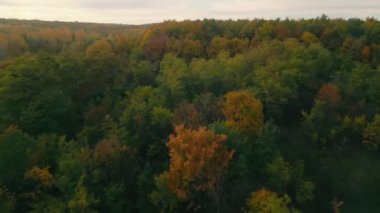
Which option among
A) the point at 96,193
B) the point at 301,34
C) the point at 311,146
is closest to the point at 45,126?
the point at 96,193

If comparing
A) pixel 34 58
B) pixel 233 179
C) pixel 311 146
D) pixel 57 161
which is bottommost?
pixel 311 146

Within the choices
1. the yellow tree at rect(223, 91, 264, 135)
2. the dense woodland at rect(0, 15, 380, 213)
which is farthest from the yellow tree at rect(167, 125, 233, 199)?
the yellow tree at rect(223, 91, 264, 135)

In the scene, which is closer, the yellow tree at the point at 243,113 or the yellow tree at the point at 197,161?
the yellow tree at the point at 197,161

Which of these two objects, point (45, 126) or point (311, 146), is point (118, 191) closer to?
point (45, 126)

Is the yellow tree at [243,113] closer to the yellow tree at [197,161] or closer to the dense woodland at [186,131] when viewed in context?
the dense woodland at [186,131]

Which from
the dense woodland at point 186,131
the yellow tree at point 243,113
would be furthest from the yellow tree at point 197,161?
the yellow tree at point 243,113

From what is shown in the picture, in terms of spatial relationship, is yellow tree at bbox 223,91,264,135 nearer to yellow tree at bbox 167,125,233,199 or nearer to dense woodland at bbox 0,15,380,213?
dense woodland at bbox 0,15,380,213

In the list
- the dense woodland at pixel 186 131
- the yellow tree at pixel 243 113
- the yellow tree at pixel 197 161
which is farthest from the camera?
the yellow tree at pixel 243 113
